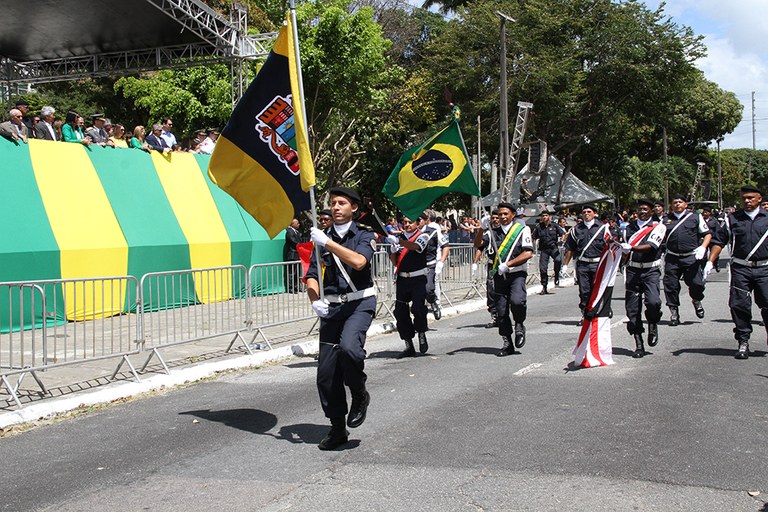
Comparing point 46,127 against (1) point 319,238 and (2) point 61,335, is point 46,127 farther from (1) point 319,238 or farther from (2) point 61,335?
(1) point 319,238

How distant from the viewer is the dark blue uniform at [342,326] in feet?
20.1

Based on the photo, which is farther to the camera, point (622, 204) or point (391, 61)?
point (622, 204)

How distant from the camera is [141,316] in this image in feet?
31.0

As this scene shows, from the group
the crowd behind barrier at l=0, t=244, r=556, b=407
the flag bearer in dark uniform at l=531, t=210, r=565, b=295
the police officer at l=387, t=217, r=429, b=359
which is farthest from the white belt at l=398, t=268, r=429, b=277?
the flag bearer in dark uniform at l=531, t=210, r=565, b=295

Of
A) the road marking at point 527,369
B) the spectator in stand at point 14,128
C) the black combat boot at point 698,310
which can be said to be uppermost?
the spectator in stand at point 14,128

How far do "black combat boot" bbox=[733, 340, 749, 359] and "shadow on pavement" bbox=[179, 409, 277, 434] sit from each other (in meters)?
5.68

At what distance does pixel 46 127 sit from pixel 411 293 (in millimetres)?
8243

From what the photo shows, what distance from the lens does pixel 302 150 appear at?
653 cm

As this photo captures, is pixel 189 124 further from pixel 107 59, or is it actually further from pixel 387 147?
pixel 387 147

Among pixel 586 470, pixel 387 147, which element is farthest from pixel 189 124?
pixel 586 470

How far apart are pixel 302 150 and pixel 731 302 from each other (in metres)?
6.18

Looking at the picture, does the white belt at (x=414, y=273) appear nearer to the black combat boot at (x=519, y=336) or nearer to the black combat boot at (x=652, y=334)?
the black combat boot at (x=519, y=336)

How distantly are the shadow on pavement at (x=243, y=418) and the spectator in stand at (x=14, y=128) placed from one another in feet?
27.7

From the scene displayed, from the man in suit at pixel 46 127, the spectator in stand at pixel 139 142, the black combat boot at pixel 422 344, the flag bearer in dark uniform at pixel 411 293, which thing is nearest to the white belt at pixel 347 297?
the flag bearer in dark uniform at pixel 411 293
